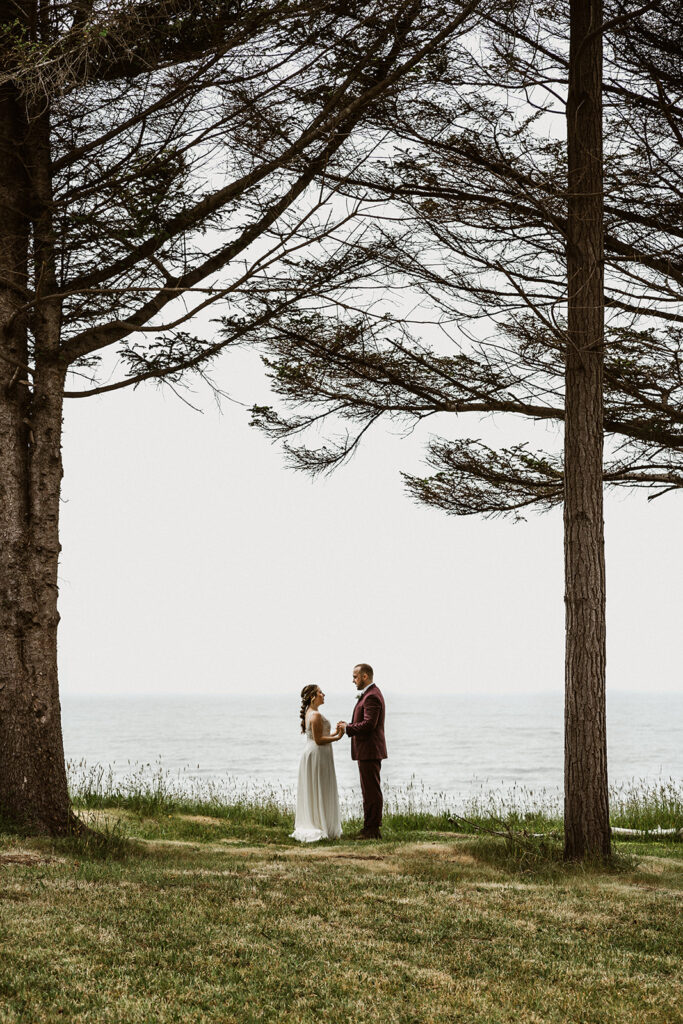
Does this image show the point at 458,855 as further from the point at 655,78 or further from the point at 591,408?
the point at 655,78

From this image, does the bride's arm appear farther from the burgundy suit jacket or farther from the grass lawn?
the grass lawn

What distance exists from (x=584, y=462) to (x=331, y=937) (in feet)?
15.3

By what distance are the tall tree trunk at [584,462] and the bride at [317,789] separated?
2693 millimetres

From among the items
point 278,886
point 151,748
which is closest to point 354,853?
point 278,886

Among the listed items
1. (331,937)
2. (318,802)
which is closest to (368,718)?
(318,802)

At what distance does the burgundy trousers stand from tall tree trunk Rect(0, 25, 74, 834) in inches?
121


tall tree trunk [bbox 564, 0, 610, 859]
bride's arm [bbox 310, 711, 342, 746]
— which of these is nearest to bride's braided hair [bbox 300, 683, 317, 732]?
bride's arm [bbox 310, 711, 342, 746]

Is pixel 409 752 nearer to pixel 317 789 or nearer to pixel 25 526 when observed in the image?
pixel 317 789

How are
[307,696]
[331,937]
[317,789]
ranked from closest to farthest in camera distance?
1. [331,937]
2. [317,789]
3. [307,696]

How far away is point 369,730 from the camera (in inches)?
373

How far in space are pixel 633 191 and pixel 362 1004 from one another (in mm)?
8148

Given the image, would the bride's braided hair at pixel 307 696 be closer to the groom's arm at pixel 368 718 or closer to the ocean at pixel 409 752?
the groom's arm at pixel 368 718

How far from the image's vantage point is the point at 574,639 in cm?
795

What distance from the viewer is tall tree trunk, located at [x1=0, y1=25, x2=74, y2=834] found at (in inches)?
314
